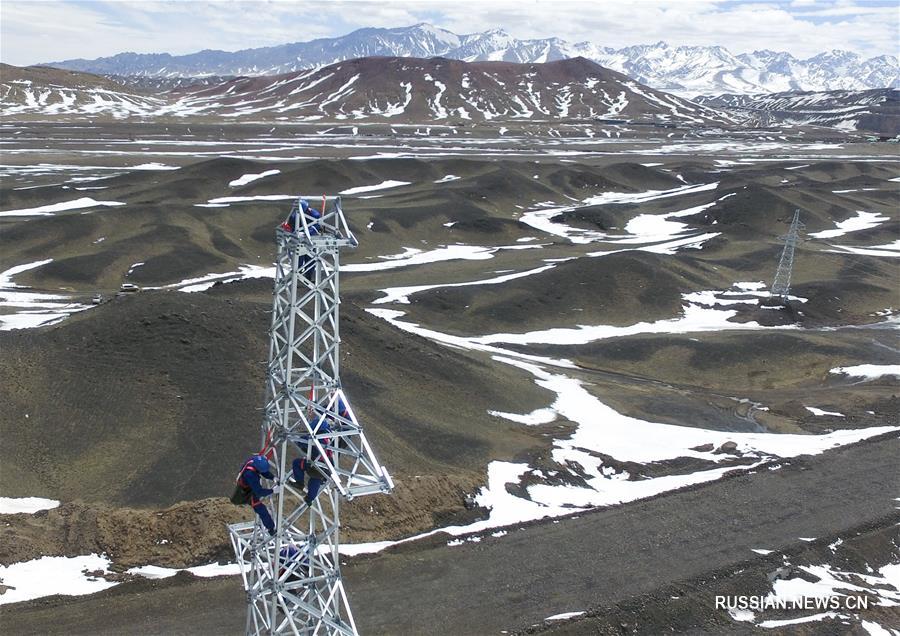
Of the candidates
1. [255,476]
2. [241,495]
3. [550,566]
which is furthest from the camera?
[550,566]

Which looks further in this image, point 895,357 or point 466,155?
point 466,155

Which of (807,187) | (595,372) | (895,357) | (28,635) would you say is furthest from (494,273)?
(807,187)

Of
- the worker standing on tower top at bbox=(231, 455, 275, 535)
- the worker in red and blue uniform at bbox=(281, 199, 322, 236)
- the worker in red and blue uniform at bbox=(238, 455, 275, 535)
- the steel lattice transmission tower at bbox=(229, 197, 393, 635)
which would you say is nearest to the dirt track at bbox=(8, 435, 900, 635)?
the steel lattice transmission tower at bbox=(229, 197, 393, 635)

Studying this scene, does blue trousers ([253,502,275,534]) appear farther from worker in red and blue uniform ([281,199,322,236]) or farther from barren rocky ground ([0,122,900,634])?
barren rocky ground ([0,122,900,634])

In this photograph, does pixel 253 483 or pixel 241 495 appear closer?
pixel 253 483

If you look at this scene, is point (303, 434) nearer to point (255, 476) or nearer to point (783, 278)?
point (255, 476)

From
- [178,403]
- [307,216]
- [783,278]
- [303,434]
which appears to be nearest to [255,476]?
[303,434]

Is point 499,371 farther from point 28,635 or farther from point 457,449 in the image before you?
point 28,635

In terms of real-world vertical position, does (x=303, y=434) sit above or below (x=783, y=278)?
above

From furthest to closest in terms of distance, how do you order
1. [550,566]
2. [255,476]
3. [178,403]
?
[178,403] → [550,566] → [255,476]
